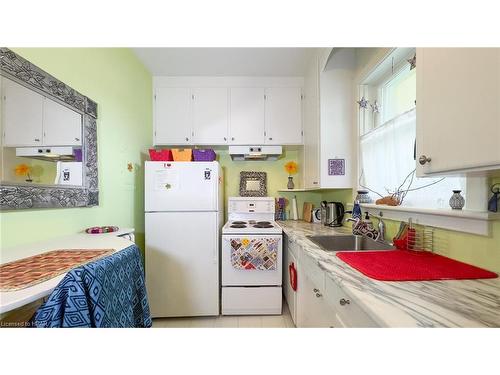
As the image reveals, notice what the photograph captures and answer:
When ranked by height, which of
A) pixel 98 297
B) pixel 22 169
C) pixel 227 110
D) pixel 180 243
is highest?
pixel 227 110

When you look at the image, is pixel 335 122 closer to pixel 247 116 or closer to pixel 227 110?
pixel 247 116

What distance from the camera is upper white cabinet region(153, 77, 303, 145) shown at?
8.22ft

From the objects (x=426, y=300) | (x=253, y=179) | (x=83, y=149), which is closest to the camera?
(x=426, y=300)

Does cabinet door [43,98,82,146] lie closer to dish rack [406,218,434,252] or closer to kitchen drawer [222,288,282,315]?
kitchen drawer [222,288,282,315]

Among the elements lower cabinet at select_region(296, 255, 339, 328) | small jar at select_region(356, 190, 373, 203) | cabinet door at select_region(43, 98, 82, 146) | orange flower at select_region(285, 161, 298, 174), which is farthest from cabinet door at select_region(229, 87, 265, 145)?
lower cabinet at select_region(296, 255, 339, 328)

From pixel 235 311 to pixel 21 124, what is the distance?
6.94 ft

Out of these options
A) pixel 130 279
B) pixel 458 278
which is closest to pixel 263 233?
pixel 130 279

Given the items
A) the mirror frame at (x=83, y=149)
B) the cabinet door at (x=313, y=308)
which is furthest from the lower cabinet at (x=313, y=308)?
the mirror frame at (x=83, y=149)

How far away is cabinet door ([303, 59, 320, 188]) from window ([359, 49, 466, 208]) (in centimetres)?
39

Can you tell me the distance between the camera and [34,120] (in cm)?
114

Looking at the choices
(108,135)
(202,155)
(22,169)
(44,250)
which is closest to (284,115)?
(202,155)

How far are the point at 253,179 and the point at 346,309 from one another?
2122mm

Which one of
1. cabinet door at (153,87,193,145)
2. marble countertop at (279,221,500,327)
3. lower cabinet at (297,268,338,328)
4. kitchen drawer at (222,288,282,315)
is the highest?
cabinet door at (153,87,193,145)
